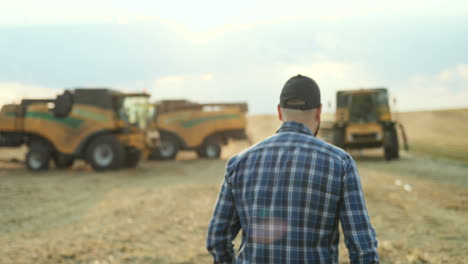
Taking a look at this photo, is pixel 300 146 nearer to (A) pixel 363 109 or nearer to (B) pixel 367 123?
(B) pixel 367 123

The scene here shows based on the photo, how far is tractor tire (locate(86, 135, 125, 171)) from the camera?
1535 cm

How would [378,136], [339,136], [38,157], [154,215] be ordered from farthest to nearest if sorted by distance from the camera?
[339,136]
[378,136]
[38,157]
[154,215]

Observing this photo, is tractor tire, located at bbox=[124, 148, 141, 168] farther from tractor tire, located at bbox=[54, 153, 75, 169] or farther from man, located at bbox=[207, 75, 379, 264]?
man, located at bbox=[207, 75, 379, 264]

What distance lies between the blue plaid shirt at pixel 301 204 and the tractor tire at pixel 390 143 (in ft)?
56.7

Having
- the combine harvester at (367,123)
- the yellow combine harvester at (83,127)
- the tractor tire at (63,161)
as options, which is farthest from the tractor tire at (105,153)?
the combine harvester at (367,123)

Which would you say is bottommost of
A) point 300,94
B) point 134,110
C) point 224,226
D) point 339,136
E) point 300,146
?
point 339,136

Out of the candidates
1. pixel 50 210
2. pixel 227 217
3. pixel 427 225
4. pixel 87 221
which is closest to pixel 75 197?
pixel 50 210

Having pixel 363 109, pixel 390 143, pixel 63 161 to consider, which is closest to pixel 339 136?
pixel 363 109

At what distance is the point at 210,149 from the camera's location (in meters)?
20.5

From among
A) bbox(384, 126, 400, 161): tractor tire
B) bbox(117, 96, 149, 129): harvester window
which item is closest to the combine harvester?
bbox(384, 126, 400, 161): tractor tire

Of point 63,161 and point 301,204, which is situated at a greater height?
point 301,204

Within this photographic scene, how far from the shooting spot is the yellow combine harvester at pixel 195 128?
20047 mm

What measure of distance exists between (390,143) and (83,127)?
11.6 m

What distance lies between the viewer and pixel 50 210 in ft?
30.6
